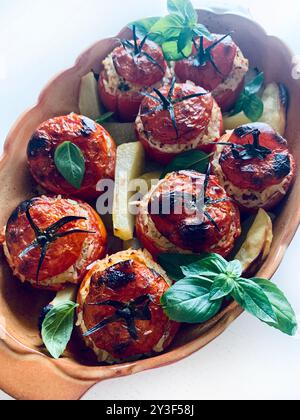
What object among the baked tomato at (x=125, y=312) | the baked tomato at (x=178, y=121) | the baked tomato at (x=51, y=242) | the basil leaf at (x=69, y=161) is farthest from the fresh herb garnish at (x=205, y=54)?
the baked tomato at (x=125, y=312)

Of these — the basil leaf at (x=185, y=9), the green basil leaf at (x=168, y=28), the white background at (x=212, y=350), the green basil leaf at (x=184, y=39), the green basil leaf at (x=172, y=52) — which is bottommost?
the white background at (x=212, y=350)

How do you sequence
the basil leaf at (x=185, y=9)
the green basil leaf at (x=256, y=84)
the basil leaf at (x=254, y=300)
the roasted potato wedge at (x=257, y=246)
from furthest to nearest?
the green basil leaf at (x=256, y=84) < the basil leaf at (x=185, y=9) < the roasted potato wedge at (x=257, y=246) < the basil leaf at (x=254, y=300)

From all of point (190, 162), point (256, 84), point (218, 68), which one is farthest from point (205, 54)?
point (190, 162)

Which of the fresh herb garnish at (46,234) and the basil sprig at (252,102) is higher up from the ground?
the fresh herb garnish at (46,234)

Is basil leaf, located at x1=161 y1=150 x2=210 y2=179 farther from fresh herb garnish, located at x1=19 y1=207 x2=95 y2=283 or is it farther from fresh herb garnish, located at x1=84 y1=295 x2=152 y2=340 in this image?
fresh herb garnish, located at x1=84 y1=295 x2=152 y2=340

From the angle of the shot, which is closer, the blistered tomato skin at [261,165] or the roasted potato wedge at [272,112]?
the blistered tomato skin at [261,165]

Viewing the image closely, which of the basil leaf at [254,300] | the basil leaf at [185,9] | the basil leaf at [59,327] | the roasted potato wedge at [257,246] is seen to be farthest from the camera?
the basil leaf at [185,9]

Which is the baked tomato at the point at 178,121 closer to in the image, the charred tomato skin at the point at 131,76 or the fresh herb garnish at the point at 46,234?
the charred tomato skin at the point at 131,76
